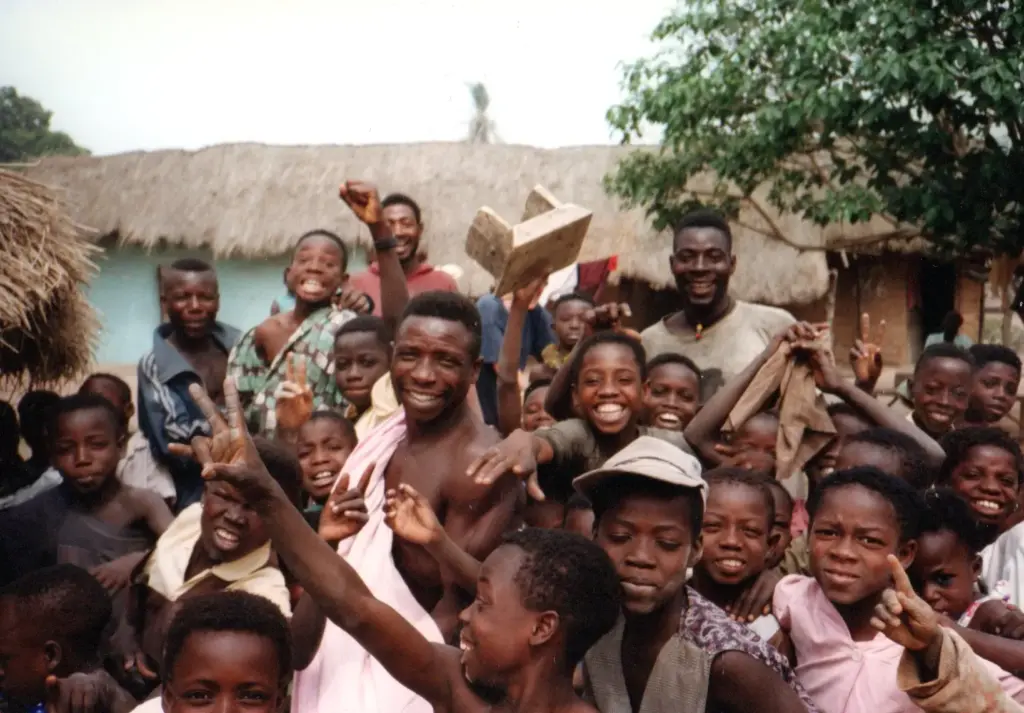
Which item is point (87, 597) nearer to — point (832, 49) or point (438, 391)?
point (438, 391)

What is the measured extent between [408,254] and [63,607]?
2.53 metres

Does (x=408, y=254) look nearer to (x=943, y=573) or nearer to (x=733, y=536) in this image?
(x=733, y=536)

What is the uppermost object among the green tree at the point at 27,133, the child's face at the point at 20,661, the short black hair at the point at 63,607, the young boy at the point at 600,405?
the green tree at the point at 27,133

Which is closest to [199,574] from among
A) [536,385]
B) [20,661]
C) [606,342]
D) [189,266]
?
[20,661]

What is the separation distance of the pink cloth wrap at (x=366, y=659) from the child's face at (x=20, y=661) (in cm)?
80

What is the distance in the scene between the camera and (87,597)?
328 centimetres

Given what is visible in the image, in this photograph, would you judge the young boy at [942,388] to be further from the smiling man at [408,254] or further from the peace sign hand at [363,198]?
the peace sign hand at [363,198]

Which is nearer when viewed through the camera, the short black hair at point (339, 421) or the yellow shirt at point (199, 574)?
the yellow shirt at point (199, 574)

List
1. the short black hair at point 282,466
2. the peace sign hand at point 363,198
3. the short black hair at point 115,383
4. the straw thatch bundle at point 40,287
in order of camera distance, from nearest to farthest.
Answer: the short black hair at point 282,466
the peace sign hand at point 363,198
the straw thatch bundle at point 40,287
the short black hair at point 115,383

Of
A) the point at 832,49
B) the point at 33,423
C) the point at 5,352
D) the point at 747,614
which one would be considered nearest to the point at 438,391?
the point at 747,614

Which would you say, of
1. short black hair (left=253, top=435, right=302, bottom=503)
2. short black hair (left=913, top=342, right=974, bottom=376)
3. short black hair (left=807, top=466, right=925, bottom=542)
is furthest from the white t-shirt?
short black hair (left=253, top=435, right=302, bottom=503)

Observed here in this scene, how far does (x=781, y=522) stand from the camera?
3.54 metres

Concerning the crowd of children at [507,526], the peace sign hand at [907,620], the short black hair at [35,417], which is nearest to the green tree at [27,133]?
the short black hair at [35,417]

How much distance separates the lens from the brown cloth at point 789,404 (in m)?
3.81
